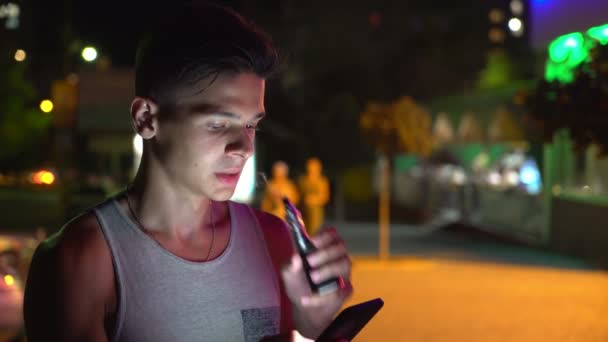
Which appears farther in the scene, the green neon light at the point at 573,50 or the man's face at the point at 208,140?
the green neon light at the point at 573,50

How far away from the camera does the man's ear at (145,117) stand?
6.15ft

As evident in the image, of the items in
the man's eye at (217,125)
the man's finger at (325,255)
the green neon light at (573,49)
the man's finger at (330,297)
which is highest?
the green neon light at (573,49)

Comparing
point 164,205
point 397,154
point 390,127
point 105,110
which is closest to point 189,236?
point 164,205

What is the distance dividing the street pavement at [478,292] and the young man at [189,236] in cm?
717

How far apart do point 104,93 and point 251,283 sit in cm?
1562

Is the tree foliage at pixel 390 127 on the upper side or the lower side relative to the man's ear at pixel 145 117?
upper

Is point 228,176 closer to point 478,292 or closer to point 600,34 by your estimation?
point 600,34

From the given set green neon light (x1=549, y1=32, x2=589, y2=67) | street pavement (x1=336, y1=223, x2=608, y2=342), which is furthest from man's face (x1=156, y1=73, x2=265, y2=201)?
street pavement (x1=336, y1=223, x2=608, y2=342)

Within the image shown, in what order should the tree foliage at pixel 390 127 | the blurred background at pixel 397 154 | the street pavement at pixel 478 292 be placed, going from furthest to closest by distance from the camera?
the tree foliage at pixel 390 127
the street pavement at pixel 478 292
the blurred background at pixel 397 154

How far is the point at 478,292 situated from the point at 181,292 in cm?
1148

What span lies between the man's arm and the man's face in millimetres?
241

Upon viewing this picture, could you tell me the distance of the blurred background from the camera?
802 cm

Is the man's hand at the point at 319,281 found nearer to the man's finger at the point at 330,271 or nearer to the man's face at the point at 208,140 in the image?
the man's finger at the point at 330,271

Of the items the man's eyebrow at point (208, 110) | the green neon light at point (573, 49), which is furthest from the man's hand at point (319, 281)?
the green neon light at point (573, 49)
